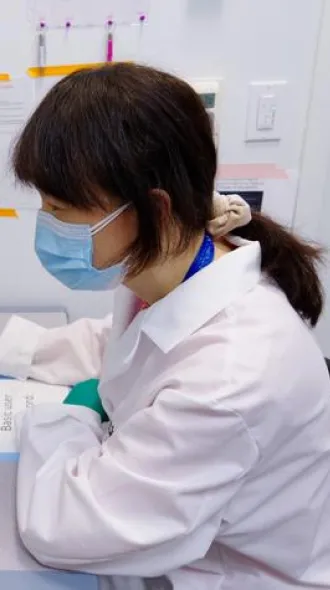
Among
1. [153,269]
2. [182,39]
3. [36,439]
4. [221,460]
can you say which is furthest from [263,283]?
[182,39]

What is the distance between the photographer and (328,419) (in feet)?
2.57

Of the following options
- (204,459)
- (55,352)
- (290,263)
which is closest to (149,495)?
(204,459)

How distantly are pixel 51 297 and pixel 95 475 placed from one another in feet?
2.77

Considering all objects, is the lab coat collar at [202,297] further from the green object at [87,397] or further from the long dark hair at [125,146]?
the green object at [87,397]

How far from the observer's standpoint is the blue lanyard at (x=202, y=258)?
0.82 m

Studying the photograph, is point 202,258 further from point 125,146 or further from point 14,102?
point 14,102

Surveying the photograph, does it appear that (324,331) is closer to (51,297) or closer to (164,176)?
(51,297)

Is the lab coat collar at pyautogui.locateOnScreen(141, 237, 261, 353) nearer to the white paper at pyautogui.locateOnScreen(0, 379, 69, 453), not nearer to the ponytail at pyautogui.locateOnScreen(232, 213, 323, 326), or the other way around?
the ponytail at pyautogui.locateOnScreen(232, 213, 323, 326)

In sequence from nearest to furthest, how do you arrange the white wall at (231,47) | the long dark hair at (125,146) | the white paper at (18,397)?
the long dark hair at (125,146), the white paper at (18,397), the white wall at (231,47)

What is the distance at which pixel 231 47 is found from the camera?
126 cm

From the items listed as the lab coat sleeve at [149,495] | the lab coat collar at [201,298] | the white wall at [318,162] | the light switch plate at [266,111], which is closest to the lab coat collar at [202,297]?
the lab coat collar at [201,298]

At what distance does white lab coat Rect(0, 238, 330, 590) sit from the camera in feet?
2.24

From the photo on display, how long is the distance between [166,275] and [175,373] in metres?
0.16

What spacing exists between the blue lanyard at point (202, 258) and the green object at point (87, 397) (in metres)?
0.31
